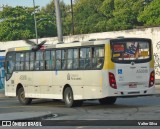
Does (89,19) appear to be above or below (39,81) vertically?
above

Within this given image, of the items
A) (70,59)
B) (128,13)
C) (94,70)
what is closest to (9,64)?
(70,59)

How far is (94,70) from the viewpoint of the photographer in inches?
803

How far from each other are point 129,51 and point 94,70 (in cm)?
154

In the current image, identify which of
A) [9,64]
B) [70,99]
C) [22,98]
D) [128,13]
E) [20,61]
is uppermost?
[128,13]

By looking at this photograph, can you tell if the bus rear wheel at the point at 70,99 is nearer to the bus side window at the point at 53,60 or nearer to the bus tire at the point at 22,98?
the bus side window at the point at 53,60

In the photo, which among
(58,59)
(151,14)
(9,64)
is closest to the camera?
(58,59)

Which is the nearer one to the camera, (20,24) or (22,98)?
(22,98)

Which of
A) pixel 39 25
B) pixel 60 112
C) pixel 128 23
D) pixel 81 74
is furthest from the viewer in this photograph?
pixel 39 25

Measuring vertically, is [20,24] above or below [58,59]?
above

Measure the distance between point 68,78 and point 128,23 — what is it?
222 feet

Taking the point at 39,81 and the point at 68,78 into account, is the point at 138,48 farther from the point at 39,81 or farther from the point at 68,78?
the point at 39,81

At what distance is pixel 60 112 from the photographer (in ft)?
64.6

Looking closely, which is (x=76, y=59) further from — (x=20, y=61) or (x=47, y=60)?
(x=20, y=61)

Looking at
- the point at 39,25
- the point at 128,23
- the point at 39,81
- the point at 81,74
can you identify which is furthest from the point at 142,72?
the point at 39,25
